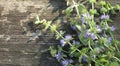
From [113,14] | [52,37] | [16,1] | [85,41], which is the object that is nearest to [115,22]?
[113,14]

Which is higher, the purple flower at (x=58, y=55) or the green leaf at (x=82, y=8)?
the green leaf at (x=82, y=8)

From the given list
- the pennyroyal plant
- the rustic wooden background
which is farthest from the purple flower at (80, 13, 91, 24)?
the rustic wooden background

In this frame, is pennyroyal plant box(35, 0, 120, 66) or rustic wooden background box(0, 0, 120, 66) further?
rustic wooden background box(0, 0, 120, 66)

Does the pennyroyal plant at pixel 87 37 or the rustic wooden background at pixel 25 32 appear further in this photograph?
the rustic wooden background at pixel 25 32

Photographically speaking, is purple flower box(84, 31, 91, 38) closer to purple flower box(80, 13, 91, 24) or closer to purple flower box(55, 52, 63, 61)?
purple flower box(80, 13, 91, 24)

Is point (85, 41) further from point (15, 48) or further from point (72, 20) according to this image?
point (15, 48)

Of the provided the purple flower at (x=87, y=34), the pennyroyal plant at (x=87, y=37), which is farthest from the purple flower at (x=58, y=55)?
the purple flower at (x=87, y=34)

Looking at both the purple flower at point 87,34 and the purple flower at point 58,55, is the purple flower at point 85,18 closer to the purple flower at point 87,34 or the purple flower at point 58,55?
the purple flower at point 87,34
